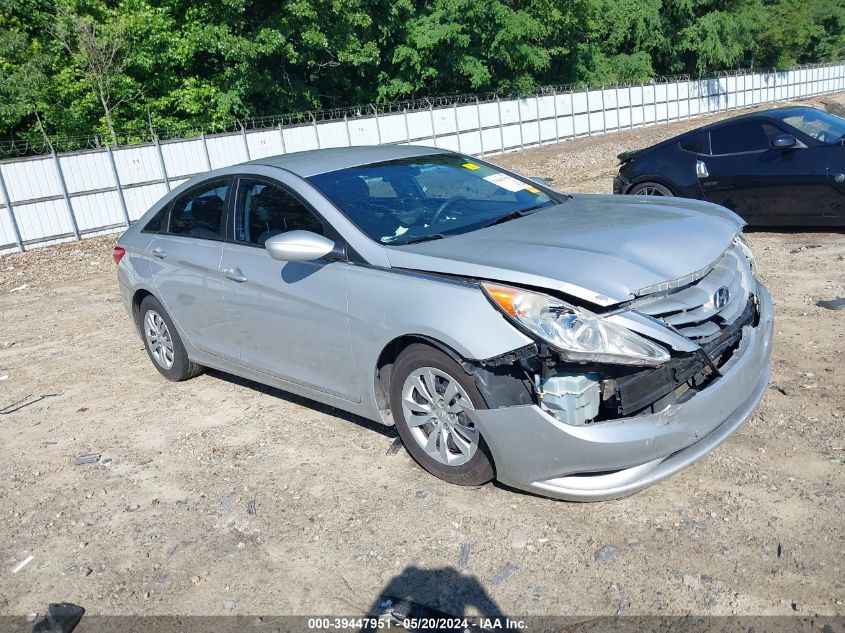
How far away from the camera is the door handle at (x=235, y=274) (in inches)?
190

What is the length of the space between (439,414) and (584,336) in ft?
2.92

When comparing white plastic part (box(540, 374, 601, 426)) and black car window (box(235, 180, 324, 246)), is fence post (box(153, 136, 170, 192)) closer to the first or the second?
black car window (box(235, 180, 324, 246))

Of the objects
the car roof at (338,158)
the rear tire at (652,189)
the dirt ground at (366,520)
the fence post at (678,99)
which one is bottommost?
the fence post at (678,99)

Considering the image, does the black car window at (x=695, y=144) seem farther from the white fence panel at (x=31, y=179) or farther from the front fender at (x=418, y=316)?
the white fence panel at (x=31, y=179)

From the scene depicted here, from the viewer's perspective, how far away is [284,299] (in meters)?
4.52

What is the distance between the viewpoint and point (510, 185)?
199 inches

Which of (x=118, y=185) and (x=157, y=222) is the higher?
(x=157, y=222)

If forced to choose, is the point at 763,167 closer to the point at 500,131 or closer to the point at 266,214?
the point at 266,214

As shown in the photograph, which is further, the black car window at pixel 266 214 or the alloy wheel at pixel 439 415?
the black car window at pixel 266 214

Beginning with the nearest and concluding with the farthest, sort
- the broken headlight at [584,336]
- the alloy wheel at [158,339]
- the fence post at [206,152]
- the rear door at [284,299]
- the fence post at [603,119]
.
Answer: the broken headlight at [584,336], the rear door at [284,299], the alloy wheel at [158,339], the fence post at [206,152], the fence post at [603,119]

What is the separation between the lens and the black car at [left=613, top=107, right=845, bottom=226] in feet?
27.0

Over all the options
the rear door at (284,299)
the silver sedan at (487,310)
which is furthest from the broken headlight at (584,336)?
the rear door at (284,299)

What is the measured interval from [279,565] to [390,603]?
24.7 inches

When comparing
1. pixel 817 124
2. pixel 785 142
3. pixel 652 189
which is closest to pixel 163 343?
pixel 652 189
